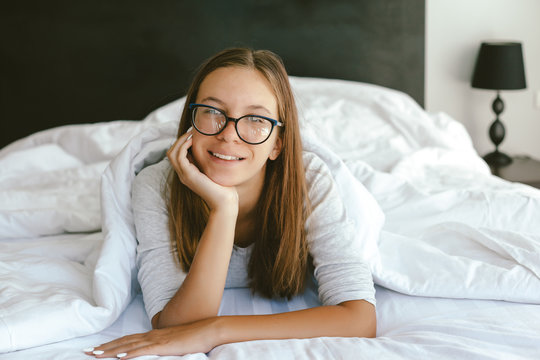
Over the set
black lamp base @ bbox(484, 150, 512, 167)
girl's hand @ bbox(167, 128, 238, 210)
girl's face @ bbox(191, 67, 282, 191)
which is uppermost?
girl's face @ bbox(191, 67, 282, 191)

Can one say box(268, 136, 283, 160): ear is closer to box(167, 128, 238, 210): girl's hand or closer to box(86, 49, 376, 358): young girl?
box(86, 49, 376, 358): young girl

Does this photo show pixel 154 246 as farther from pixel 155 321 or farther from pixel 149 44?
pixel 149 44

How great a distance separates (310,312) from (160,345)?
27 cm

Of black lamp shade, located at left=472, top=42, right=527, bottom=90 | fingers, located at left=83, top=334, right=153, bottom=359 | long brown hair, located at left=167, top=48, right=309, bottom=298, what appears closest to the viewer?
fingers, located at left=83, top=334, right=153, bottom=359

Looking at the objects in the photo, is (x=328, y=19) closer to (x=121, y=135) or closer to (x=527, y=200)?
(x=121, y=135)

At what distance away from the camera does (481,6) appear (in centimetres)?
285

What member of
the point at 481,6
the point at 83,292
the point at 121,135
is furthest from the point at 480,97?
the point at 83,292

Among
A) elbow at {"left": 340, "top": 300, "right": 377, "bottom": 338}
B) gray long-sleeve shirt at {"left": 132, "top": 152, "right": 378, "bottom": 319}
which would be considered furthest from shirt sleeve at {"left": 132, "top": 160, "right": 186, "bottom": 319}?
elbow at {"left": 340, "top": 300, "right": 377, "bottom": 338}

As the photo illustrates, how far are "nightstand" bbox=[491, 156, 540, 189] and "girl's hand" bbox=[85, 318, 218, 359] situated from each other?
193cm

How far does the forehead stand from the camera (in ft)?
3.49

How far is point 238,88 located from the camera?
107cm

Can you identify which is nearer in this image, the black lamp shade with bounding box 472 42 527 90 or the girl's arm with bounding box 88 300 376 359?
the girl's arm with bounding box 88 300 376 359

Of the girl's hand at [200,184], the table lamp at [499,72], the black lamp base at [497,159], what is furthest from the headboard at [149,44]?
the girl's hand at [200,184]

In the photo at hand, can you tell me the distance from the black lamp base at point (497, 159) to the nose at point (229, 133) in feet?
6.64
